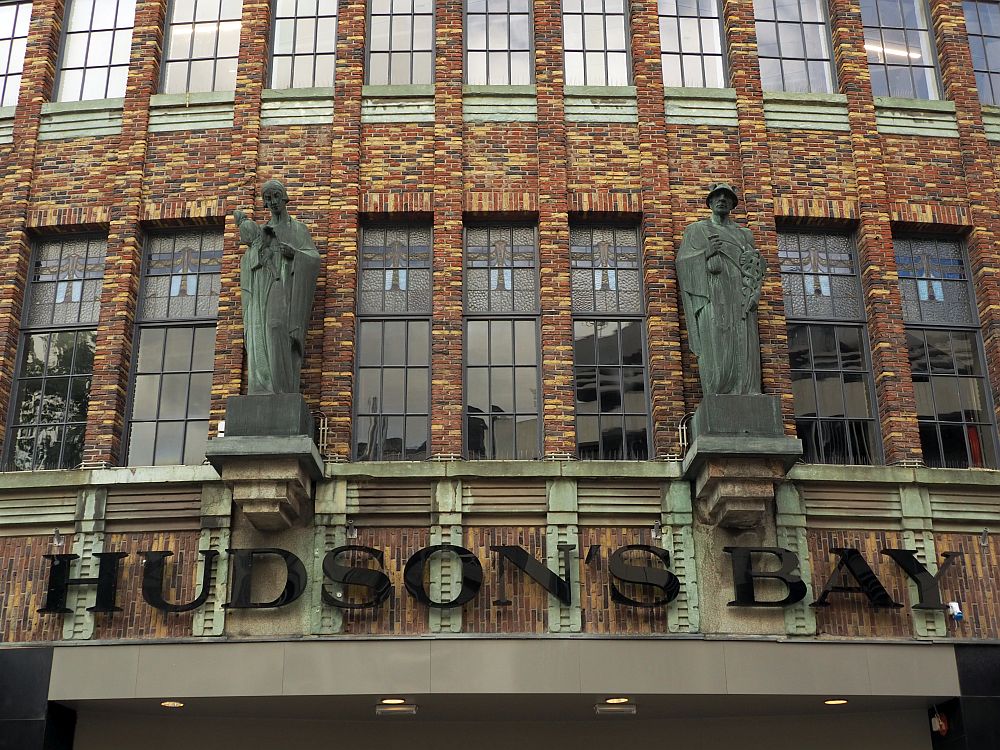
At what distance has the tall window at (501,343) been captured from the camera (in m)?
14.9

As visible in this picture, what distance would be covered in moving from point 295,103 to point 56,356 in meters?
4.48

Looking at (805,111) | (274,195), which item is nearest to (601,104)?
(805,111)

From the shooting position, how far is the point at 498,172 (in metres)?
15.9

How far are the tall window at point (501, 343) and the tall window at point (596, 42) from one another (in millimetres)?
2524

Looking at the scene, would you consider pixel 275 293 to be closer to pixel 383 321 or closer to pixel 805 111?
pixel 383 321

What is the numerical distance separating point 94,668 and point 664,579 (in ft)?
20.7

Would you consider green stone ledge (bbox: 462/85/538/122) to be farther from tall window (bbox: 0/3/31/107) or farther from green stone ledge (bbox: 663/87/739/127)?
tall window (bbox: 0/3/31/107)

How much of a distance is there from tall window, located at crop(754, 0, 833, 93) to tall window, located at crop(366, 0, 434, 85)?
4.59m

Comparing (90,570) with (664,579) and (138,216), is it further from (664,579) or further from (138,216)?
(664,579)

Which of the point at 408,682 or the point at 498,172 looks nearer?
the point at 408,682

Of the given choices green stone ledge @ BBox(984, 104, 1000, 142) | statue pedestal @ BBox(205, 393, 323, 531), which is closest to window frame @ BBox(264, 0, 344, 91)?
statue pedestal @ BBox(205, 393, 323, 531)

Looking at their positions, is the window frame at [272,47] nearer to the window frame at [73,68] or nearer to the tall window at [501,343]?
the window frame at [73,68]

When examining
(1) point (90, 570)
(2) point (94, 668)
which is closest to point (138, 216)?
(1) point (90, 570)

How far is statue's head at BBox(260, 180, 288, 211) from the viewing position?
14.2 meters
